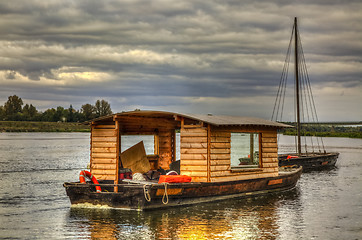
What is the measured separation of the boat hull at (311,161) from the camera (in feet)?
121

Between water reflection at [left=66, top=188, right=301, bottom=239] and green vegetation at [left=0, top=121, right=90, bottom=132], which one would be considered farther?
green vegetation at [left=0, top=121, right=90, bottom=132]

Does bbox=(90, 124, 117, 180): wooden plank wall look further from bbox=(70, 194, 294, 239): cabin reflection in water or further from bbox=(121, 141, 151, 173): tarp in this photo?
bbox=(121, 141, 151, 173): tarp

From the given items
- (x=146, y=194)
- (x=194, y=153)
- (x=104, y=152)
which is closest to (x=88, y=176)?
(x=104, y=152)

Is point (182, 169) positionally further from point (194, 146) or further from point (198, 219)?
point (198, 219)

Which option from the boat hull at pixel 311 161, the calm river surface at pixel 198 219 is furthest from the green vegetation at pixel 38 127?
the calm river surface at pixel 198 219

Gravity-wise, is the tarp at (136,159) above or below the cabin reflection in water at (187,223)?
above

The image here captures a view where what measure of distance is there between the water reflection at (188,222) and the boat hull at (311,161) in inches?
665

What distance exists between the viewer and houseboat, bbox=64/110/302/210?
17.6 meters

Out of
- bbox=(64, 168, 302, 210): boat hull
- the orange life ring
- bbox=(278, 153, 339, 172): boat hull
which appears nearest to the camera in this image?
bbox=(64, 168, 302, 210): boat hull

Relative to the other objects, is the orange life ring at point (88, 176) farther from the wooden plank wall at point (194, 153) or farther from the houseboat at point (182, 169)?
the wooden plank wall at point (194, 153)

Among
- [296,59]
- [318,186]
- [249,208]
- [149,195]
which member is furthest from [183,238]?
[296,59]

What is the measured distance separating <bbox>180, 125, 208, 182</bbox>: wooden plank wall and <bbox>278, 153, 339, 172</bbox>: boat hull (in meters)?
19.3

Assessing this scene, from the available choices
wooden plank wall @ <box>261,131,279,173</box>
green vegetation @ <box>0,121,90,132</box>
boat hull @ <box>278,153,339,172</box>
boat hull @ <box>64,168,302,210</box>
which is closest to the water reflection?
boat hull @ <box>64,168,302,210</box>

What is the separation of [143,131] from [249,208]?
23.8 feet
